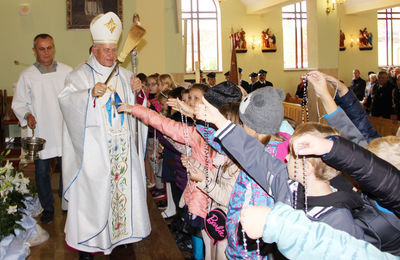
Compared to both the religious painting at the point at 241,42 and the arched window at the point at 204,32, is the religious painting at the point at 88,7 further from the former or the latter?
the religious painting at the point at 241,42

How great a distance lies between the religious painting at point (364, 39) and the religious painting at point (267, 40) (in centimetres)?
408

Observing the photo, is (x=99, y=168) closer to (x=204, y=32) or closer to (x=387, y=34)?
(x=204, y=32)

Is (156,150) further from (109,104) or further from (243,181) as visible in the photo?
(243,181)

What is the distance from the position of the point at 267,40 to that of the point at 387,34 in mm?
6223

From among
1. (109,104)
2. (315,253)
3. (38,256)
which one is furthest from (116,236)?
(315,253)

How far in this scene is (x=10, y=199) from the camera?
3.69m

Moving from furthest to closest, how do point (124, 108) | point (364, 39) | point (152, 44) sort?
point (364, 39)
point (152, 44)
point (124, 108)

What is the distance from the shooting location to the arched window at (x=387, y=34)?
20.2 m

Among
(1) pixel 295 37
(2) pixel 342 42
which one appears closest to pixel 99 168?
(1) pixel 295 37

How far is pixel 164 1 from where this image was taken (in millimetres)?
9336

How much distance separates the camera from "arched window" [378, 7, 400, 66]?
66.2 feet

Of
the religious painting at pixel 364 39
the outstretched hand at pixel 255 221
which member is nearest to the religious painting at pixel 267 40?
the religious painting at pixel 364 39

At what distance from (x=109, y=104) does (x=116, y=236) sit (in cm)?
111

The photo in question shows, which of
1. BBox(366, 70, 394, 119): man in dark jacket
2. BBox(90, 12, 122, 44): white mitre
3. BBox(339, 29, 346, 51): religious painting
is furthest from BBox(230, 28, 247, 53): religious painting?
BBox(90, 12, 122, 44): white mitre
